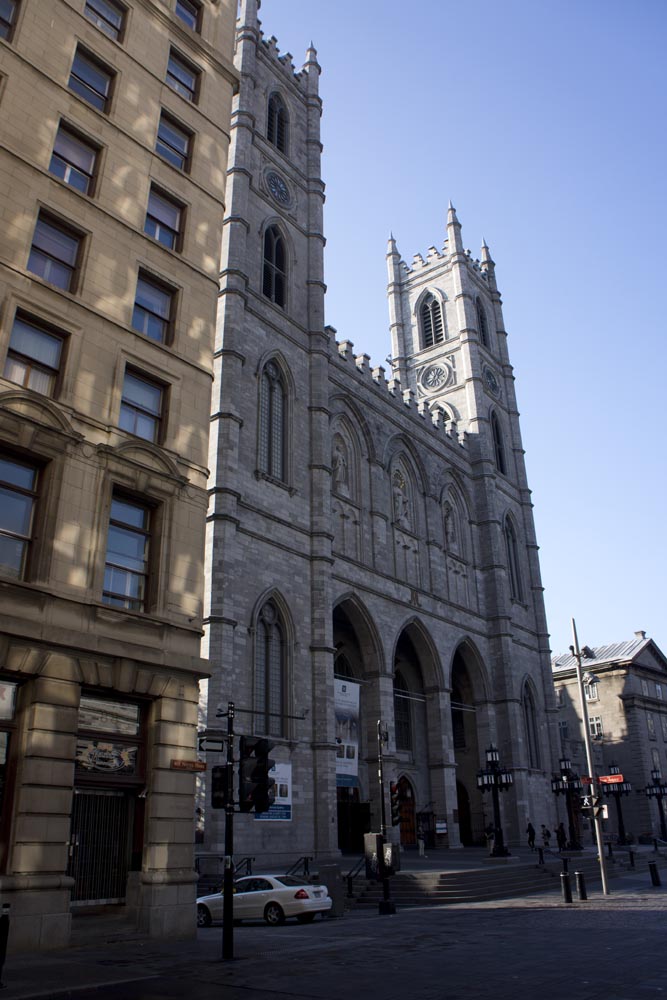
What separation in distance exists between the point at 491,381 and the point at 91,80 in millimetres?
44098

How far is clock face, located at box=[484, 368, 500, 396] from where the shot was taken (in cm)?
5848

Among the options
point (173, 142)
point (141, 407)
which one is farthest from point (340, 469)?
point (141, 407)

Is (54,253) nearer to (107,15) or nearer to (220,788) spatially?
(107,15)

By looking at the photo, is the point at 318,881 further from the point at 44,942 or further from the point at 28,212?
the point at 28,212

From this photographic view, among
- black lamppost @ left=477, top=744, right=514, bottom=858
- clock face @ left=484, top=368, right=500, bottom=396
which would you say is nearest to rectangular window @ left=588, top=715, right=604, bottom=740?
clock face @ left=484, top=368, right=500, bottom=396

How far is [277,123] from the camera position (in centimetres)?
4131

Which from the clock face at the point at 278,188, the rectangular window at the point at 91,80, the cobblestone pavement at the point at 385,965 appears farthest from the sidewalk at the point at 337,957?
the clock face at the point at 278,188

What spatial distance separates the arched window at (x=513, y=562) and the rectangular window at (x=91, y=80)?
132 feet

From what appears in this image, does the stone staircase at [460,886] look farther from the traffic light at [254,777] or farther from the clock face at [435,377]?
the clock face at [435,377]

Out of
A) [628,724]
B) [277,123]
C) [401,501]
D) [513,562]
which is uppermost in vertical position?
[277,123]

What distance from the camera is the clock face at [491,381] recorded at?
192ft

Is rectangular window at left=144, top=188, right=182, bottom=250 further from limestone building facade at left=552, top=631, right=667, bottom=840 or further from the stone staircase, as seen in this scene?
limestone building facade at left=552, top=631, right=667, bottom=840

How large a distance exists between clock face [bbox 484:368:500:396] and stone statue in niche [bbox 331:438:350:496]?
72.4 feet

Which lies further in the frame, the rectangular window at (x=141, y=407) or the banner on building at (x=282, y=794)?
the banner on building at (x=282, y=794)
